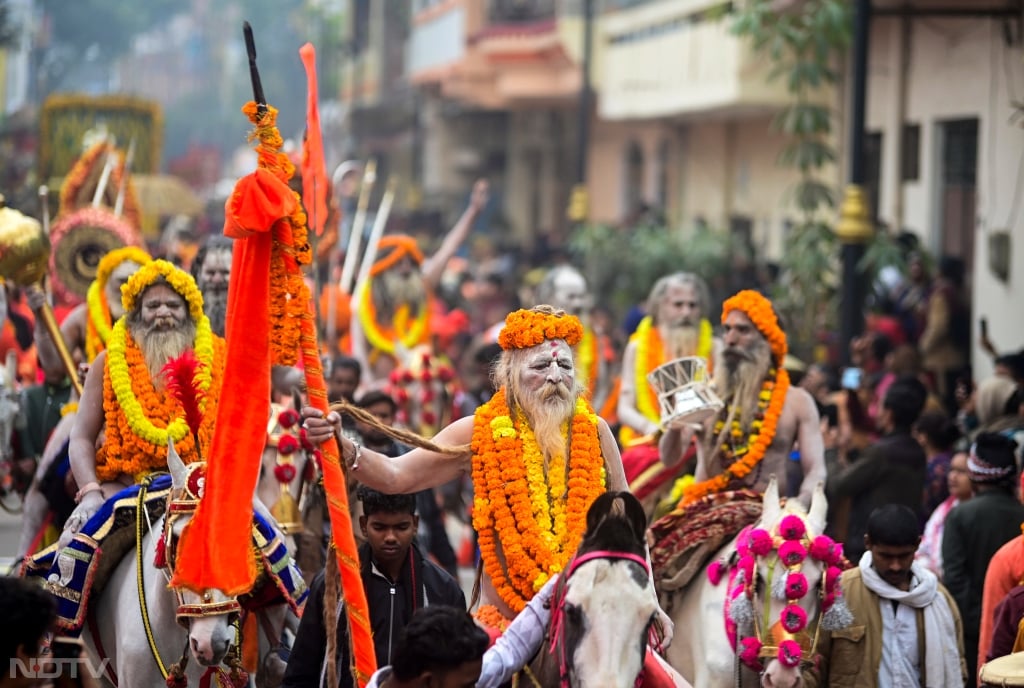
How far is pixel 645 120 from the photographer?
30.5 meters

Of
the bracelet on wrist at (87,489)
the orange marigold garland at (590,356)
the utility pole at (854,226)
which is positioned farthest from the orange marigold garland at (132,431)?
the utility pole at (854,226)

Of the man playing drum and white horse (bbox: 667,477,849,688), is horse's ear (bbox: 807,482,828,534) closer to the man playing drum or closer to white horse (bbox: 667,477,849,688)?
white horse (bbox: 667,477,849,688)

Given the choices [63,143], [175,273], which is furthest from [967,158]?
[63,143]

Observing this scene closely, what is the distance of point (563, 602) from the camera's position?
17.9ft

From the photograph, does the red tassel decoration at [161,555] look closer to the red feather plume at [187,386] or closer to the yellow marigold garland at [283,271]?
the red feather plume at [187,386]

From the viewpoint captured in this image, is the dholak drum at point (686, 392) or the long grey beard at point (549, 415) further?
the dholak drum at point (686, 392)

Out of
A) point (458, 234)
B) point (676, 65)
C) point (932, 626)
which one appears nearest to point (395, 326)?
point (458, 234)

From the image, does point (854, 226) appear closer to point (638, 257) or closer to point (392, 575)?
point (638, 257)

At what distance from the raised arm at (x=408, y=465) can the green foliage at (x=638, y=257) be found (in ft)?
45.2

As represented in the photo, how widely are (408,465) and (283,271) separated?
2.93 ft

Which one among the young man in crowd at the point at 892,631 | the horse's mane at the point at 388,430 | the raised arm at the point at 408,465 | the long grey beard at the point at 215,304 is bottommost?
the young man in crowd at the point at 892,631

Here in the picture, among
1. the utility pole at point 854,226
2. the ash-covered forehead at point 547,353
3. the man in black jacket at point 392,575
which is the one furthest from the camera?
the utility pole at point 854,226

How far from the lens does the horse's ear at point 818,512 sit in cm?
748

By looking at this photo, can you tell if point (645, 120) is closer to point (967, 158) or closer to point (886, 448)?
point (967, 158)
